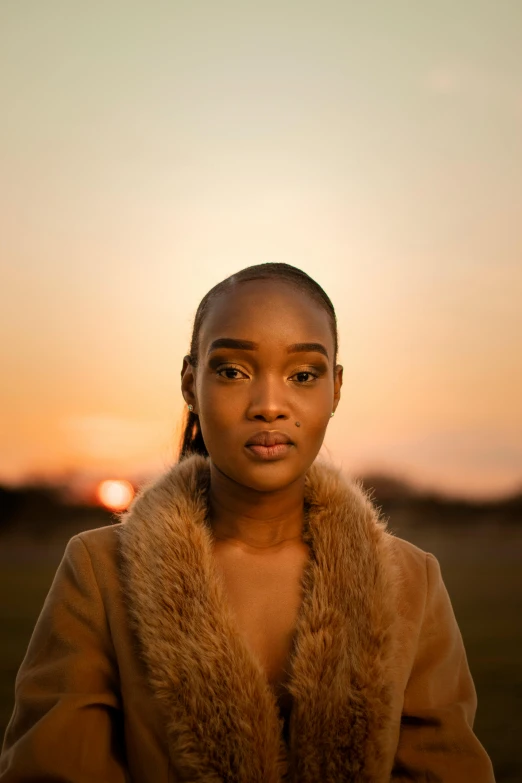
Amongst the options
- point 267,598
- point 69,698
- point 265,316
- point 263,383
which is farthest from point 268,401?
point 69,698

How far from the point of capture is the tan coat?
1.35 metres

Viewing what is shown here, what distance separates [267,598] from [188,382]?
45 centimetres

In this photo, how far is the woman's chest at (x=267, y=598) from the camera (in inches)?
57.6

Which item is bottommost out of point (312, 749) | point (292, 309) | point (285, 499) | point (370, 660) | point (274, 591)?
point (312, 749)

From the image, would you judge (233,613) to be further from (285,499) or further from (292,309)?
(292,309)

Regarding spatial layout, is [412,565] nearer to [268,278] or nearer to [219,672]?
[219,672]

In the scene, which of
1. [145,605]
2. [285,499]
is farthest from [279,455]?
[145,605]

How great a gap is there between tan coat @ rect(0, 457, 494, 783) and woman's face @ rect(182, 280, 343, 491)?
0.60 feet

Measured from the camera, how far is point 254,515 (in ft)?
5.09

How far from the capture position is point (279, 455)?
1.44 metres

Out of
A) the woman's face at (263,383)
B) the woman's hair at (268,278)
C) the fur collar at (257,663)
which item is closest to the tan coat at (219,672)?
the fur collar at (257,663)

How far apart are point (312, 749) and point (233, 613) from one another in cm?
26

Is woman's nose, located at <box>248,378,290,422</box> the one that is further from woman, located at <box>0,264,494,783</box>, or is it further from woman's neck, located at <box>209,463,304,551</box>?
woman's neck, located at <box>209,463,304,551</box>

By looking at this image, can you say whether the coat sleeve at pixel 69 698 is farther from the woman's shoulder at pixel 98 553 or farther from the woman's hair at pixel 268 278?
the woman's hair at pixel 268 278
